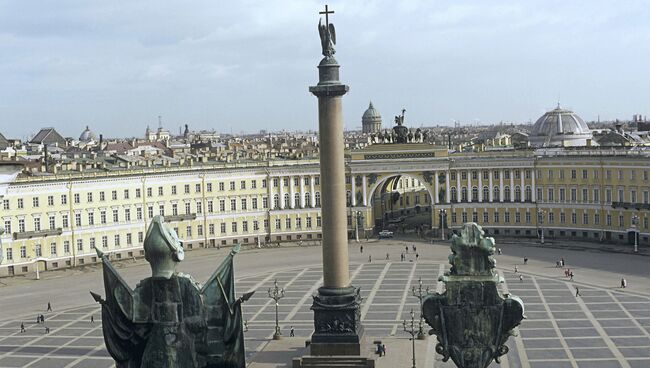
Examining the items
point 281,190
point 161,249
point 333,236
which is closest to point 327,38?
point 333,236

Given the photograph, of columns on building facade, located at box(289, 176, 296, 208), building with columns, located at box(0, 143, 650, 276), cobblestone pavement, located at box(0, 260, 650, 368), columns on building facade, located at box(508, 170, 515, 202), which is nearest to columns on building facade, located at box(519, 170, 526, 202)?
building with columns, located at box(0, 143, 650, 276)

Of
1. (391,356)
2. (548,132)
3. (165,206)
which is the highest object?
(548,132)

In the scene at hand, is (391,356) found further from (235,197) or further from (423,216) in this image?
(423,216)

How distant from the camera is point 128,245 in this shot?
80.1 meters

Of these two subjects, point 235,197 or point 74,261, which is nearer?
point 74,261

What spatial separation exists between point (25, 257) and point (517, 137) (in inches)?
3223

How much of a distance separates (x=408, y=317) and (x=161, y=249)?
3698 centimetres

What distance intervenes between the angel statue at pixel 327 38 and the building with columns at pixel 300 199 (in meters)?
44.7

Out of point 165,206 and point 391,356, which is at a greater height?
point 165,206

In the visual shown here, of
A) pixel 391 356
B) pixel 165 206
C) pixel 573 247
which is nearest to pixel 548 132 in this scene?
pixel 573 247

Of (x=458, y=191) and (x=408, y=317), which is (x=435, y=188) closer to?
(x=458, y=191)

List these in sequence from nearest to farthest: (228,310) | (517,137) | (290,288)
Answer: (228,310), (290,288), (517,137)

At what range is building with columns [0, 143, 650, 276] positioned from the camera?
7481 centimetres

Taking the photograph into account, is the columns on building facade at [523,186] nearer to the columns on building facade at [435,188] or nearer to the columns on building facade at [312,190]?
the columns on building facade at [435,188]
